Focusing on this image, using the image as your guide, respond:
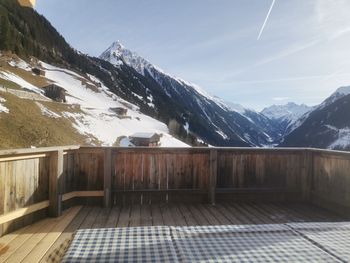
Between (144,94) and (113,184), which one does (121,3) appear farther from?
(144,94)

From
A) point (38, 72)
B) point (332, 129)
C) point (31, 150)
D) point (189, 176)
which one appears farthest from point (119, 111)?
point (332, 129)

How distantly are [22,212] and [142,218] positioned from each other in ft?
6.85

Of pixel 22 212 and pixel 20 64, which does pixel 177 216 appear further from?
pixel 20 64

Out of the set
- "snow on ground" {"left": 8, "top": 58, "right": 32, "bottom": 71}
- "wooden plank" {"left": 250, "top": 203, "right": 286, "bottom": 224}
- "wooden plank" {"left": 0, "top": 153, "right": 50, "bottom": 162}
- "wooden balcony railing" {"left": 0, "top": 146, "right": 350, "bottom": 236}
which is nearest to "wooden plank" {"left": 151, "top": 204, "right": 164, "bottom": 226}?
"wooden balcony railing" {"left": 0, "top": 146, "right": 350, "bottom": 236}

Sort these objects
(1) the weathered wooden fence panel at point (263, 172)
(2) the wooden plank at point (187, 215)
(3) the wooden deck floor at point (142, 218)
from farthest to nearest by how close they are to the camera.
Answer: (1) the weathered wooden fence panel at point (263, 172), (2) the wooden plank at point (187, 215), (3) the wooden deck floor at point (142, 218)

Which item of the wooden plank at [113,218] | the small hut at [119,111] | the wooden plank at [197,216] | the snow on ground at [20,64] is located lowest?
the wooden plank at [113,218]

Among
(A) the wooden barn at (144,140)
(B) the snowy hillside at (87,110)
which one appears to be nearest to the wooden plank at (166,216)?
(B) the snowy hillside at (87,110)

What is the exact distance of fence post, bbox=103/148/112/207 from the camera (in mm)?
7742

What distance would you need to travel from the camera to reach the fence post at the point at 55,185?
6.72 metres

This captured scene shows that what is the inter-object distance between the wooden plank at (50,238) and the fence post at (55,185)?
23cm

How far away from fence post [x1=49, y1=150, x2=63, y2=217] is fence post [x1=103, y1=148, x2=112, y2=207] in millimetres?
1095

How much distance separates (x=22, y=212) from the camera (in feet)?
19.4

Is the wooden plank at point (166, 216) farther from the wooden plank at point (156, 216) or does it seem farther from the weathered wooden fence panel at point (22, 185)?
the weathered wooden fence panel at point (22, 185)

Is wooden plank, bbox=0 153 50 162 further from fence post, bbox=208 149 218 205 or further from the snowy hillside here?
the snowy hillside
